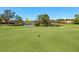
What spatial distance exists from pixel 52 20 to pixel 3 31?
692mm

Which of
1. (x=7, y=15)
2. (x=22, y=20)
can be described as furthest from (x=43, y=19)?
(x=7, y=15)

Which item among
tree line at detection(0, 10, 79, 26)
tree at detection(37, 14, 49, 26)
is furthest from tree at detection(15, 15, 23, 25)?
tree at detection(37, 14, 49, 26)

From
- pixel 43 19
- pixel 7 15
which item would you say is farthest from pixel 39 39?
pixel 7 15

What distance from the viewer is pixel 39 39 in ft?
10.8

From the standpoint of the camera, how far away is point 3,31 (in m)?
3.31

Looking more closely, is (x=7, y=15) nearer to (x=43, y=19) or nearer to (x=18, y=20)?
(x=18, y=20)

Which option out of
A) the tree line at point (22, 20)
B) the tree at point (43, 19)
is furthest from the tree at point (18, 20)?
the tree at point (43, 19)

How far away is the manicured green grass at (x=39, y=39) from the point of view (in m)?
3.27

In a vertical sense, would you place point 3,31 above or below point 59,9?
below

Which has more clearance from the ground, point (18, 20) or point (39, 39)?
point (18, 20)

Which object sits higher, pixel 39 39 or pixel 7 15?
pixel 7 15

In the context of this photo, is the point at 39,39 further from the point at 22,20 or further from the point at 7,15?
the point at 7,15
